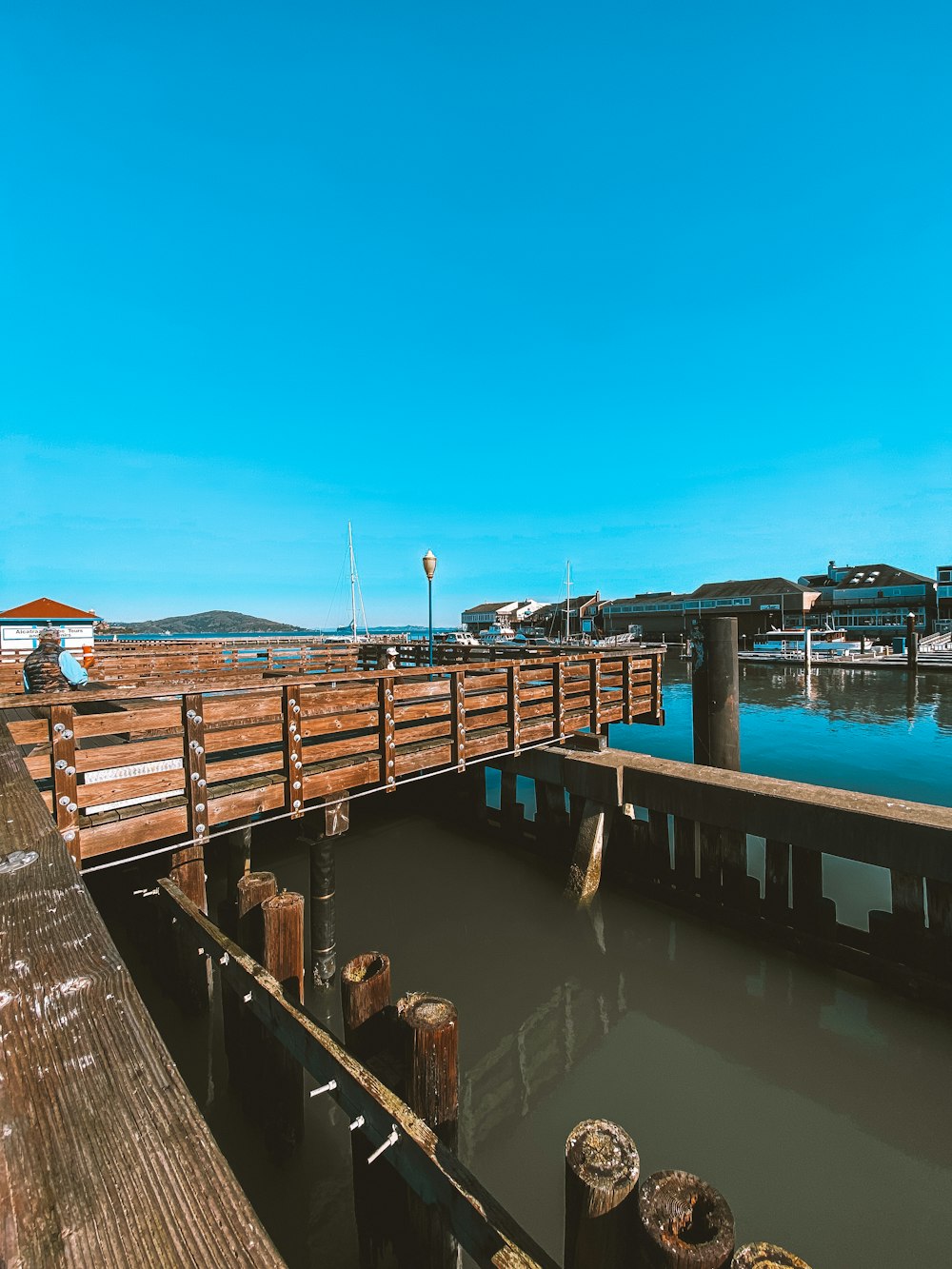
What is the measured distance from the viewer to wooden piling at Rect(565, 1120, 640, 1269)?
7.42ft

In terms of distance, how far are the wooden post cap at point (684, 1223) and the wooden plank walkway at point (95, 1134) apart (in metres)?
1.65

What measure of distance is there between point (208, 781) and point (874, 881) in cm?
1010

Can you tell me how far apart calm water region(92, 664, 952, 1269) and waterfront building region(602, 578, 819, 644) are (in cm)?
5850

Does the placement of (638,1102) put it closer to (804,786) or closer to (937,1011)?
(937,1011)

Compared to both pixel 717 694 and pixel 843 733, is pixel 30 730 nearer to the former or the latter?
pixel 717 694

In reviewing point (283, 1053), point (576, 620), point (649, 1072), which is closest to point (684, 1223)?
point (283, 1053)

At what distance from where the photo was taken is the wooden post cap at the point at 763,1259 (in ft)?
5.95

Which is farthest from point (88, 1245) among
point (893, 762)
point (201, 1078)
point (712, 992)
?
point (893, 762)

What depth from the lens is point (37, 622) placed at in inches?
859

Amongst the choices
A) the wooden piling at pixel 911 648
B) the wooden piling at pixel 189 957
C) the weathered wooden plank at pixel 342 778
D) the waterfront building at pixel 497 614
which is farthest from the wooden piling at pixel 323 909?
the waterfront building at pixel 497 614

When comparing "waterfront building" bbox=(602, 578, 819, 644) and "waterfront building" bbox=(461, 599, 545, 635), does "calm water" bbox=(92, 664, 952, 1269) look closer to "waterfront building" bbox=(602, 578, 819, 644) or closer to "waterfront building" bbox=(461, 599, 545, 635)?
"waterfront building" bbox=(602, 578, 819, 644)

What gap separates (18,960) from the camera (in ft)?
4.44

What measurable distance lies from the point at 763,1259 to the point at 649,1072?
179 inches

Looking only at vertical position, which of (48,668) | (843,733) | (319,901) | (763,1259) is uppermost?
(48,668)
